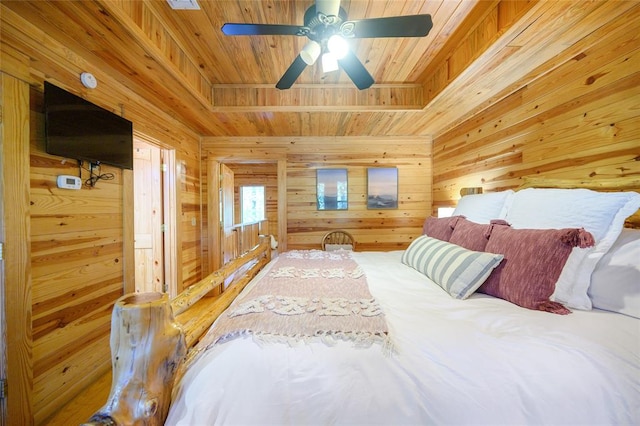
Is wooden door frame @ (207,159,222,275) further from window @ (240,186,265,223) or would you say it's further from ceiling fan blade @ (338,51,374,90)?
window @ (240,186,265,223)

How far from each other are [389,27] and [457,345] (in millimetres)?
1532

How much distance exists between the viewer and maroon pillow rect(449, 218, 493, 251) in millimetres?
1394

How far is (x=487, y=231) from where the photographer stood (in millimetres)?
1395

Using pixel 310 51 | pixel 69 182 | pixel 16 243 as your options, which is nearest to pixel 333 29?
pixel 310 51

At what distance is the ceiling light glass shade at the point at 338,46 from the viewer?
1.31m

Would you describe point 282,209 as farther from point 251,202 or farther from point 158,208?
point 251,202

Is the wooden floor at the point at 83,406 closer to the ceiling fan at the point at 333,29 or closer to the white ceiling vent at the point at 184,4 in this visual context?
the ceiling fan at the point at 333,29

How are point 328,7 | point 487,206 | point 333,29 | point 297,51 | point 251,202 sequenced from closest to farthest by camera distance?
point 328,7 → point 333,29 → point 487,206 → point 297,51 → point 251,202

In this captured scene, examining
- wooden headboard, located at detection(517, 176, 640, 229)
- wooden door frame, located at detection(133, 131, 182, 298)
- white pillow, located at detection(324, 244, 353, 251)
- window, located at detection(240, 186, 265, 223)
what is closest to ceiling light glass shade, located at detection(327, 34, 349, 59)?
wooden headboard, located at detection(517, 176, 640, 229)

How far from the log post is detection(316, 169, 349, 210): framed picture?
9.63 feet

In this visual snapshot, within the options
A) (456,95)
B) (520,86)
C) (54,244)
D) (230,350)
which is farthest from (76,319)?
(520,86)

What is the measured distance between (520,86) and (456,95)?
Answer: 0.46 m

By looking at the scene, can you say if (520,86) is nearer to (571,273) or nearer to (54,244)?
(571,273)

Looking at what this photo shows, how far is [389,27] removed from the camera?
125 cm
